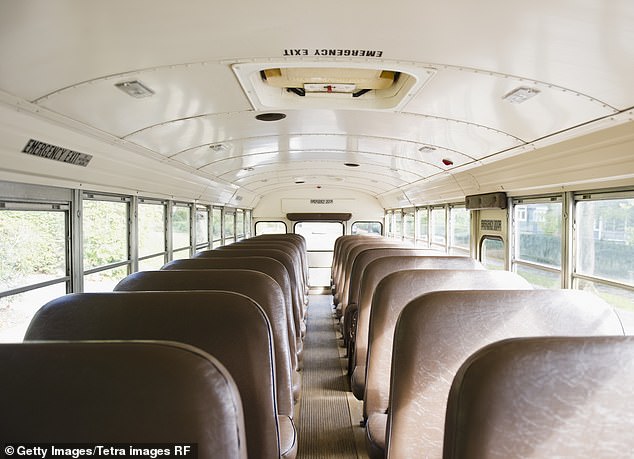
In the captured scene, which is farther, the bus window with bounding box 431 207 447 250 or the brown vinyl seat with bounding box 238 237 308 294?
the bus window with bounding box 431 207 447 250

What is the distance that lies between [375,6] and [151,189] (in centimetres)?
393

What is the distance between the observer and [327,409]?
3.75 m

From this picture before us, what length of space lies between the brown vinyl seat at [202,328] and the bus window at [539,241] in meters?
3.33

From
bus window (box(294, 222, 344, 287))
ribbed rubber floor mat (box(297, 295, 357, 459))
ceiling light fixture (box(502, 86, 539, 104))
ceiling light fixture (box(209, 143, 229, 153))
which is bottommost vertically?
ribbed rubber floor mat (box(297, 295, 357, 459))

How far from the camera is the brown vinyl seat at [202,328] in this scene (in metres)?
1.46

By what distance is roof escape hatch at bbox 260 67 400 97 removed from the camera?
2.64 meters

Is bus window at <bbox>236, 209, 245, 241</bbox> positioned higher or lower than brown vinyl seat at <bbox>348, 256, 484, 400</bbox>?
higher

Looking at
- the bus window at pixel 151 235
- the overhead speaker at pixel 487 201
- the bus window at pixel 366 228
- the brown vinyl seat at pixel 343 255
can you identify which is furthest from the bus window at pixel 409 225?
the bus window at pixel 151 235

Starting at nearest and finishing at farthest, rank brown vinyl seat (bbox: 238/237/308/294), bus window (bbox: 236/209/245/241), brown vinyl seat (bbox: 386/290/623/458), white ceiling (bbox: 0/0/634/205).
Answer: brown vinyl seat (bbox: 386/290/623/458)
white ceiling (bbox: 0/0/634/205)
brown vinyl seat (bbox: 238/237/308/294)
bus window (bbox: 236/209/245/241)

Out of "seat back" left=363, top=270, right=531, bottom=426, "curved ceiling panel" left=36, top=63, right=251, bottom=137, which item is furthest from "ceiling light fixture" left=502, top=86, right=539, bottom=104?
"curved ceiling panel" left=36, top=63, right=251, bottom=137

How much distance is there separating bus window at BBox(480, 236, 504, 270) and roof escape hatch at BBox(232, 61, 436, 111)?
9.59 feet

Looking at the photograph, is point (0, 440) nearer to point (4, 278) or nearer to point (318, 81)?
point (4, 278)

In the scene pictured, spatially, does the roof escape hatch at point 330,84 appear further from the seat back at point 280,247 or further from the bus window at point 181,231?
the bus window at point 181,231

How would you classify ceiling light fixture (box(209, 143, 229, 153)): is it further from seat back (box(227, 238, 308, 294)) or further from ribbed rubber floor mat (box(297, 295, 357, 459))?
ribbed rubber floor mat (box(297, 295, 357, 459))
